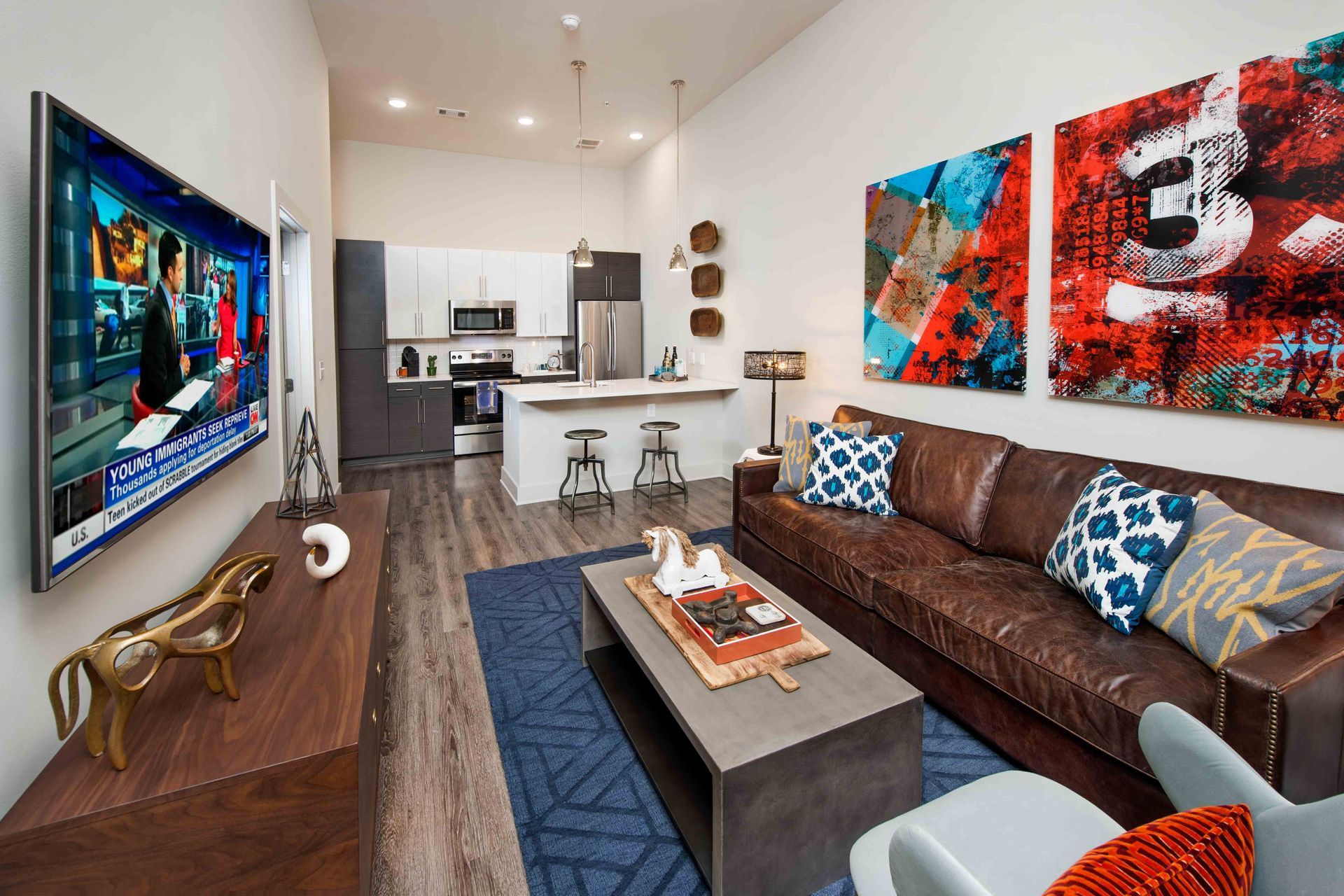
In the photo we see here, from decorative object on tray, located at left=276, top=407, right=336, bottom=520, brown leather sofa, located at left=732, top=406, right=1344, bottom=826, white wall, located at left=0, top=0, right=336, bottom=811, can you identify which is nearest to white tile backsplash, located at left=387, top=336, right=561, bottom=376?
white wall, located at left=0, top=0, right=336, bottom=811

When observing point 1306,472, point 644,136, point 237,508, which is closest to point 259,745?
point 237,508

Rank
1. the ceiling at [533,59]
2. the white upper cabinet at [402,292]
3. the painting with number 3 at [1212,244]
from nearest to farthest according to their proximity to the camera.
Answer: the painting with number 3 at [1212,244]
the ceiling at [533,59]
the white upper cabinet at [402,292]

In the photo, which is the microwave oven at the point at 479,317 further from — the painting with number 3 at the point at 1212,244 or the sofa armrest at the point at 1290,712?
the sofa armrest at the point at 1290,712

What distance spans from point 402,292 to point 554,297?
158cm

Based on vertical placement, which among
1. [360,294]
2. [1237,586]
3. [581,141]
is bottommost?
[1237,586]

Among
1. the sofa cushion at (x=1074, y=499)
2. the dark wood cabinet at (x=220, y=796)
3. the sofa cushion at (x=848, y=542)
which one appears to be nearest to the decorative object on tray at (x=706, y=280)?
the sofa cushion at (x=848, y=542)

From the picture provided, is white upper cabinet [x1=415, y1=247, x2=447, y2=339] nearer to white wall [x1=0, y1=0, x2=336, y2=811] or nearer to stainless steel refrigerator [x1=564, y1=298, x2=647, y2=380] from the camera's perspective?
stainless steel refrigerator [x1=564, y1=298, x2=647, y2=380]

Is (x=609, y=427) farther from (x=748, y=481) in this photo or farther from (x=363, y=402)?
(x=363, y=402)

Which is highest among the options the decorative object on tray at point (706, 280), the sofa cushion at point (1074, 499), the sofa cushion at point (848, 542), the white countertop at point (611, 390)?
the decorative object on tray at point (706, 280)

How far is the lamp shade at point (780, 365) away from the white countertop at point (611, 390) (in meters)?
1.01

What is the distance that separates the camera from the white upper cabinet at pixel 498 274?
677 cm

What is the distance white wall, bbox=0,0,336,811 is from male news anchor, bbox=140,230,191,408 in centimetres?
27

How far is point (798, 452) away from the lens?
3305mm

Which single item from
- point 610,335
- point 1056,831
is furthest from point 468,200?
point 1056,831
